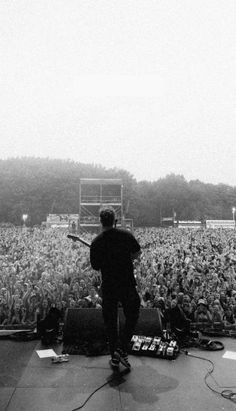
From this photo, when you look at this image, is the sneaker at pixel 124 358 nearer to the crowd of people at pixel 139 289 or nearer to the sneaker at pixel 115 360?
the sneaker at pixel 115 360

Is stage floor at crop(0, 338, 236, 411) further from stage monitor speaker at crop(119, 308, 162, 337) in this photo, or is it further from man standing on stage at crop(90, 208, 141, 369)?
stage monitor speaker at crop(119, 308, 162, 337)

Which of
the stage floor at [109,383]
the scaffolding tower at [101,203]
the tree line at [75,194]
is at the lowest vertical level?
the stage floor at [109,383]

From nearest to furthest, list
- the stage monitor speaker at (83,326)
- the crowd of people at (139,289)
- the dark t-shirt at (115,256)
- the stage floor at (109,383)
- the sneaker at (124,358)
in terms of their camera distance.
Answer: the stage floor at (109,383)
the sneaker at (124,358)
the dark t-shirt at (115,256)
the stage monitor speaker at (83,326)
the crowd of people at (139,289)

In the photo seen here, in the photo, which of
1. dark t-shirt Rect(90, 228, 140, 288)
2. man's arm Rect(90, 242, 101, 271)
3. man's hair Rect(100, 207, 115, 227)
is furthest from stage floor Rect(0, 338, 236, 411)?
man's hair Rect(100, 207, 115, 227)

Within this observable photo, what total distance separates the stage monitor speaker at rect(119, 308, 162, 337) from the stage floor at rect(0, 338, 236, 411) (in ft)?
1.29

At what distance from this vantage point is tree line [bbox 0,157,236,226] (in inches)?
1727

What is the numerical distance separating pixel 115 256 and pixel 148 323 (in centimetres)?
100

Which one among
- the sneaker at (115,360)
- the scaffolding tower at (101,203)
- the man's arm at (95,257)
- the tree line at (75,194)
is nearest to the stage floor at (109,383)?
the sneaker at (115,360)

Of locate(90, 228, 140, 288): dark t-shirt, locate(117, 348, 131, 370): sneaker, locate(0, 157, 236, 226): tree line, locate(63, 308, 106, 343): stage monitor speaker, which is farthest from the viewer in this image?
locate(0, 157, 236, 226): tree line

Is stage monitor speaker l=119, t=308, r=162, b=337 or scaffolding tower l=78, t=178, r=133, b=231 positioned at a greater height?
scaffolding tower l=78, t=178, r=133, b=231

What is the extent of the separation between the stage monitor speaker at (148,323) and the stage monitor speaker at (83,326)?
217 mm

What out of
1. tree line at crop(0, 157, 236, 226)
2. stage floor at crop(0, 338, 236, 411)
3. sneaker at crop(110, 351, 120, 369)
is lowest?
stage floor at crop(0, 338, 236, 411)

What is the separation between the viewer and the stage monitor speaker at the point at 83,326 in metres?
3.23

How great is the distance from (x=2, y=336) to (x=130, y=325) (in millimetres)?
1450
